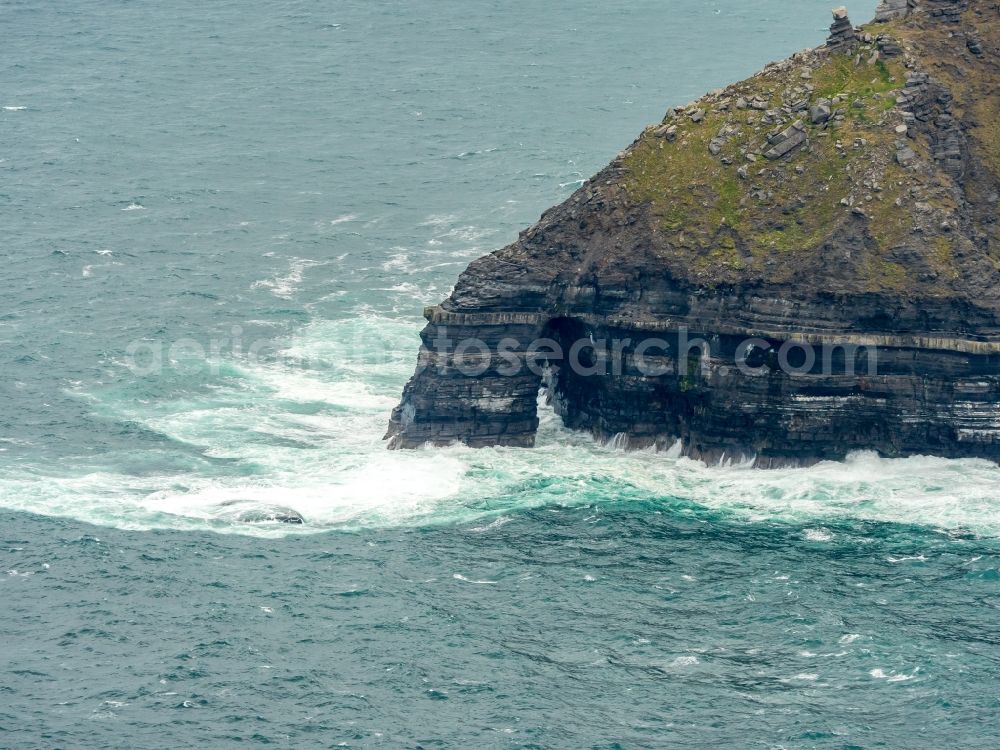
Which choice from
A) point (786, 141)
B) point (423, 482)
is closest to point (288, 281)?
point (423, 482)

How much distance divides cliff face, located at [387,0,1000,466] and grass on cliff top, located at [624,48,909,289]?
0.14 metres

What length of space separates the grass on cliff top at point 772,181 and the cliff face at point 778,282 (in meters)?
0.14

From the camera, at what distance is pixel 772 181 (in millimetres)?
122812

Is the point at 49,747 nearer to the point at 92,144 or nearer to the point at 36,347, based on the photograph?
the point at 36,347

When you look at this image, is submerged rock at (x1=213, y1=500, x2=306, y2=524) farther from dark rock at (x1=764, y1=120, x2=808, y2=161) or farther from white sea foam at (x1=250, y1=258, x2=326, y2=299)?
white sea foam at (x1=250, y1=258, x2=326, y2=299)

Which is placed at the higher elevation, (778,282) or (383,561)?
(778,282)

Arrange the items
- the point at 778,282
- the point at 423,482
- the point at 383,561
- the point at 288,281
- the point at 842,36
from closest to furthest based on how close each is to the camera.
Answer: the point at 383,561 → the point at 778,282 → the point at 423,482 → the point at 842,36 → the point at 288,281

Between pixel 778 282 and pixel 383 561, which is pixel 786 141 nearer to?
pixel 778 282

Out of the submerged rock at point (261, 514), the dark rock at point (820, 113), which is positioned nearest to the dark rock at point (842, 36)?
the dark rock at point (820, 113)

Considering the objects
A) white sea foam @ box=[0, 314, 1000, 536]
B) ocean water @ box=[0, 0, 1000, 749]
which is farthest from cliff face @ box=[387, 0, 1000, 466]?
ocean water @ box=[0, 0, 1000, 749]

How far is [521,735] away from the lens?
91.2m

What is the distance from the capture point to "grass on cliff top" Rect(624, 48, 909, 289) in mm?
119438

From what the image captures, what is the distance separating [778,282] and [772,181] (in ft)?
27.5

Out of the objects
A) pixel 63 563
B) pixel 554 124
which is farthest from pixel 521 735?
pixel 554 124
